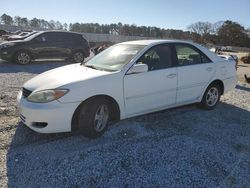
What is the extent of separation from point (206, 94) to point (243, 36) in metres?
98.2

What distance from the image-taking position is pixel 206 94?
18.8 ft

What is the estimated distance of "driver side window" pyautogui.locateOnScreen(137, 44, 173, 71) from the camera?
4.67 metres

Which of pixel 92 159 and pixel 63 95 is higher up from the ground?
pixel 63 95

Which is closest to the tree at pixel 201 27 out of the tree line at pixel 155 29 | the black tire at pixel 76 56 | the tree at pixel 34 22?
the tree line at pixel 155 29

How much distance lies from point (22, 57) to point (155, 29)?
77797 millimetres

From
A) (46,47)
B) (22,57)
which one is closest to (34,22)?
(46,47)

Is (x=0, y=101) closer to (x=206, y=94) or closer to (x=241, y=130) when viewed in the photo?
(x=206, y=94)

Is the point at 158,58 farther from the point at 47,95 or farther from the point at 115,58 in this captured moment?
the point at 47,95

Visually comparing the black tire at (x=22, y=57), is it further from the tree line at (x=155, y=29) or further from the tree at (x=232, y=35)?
the tree at (x=232, y=35)

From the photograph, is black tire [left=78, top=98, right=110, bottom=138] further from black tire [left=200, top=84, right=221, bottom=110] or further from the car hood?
black tire [left=200, top=84, right=221, bottom=110]

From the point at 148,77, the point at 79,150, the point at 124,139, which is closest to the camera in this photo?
the point at 79,150

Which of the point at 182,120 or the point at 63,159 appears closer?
the point at 63,159

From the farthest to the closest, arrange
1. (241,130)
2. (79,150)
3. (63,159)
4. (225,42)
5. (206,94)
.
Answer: (225,42)
(206,94)
(241,130)
(79,150)
(63,159)

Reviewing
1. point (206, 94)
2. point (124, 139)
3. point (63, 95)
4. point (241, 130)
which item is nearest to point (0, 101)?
point (63, 95)
